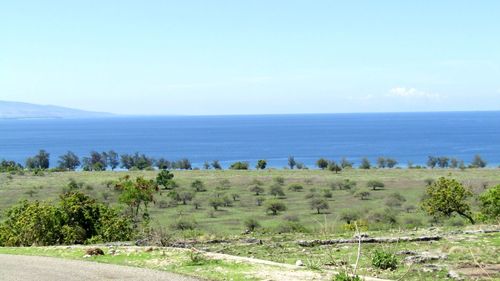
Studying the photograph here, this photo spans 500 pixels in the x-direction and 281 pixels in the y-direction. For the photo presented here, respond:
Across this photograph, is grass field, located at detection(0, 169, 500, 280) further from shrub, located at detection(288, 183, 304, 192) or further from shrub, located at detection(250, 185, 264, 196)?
shrub, located at detection(288, 183, 304, 192)

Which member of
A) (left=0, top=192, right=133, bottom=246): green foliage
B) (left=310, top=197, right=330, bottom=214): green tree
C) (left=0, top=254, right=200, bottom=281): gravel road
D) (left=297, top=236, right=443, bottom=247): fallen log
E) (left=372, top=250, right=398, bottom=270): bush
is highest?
(left=372, top=250, right=398, bottom=270): bush

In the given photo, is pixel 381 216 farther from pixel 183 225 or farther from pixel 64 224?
pixel 64 224

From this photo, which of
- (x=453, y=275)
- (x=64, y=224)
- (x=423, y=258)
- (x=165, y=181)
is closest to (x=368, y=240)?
(x=423, y=258)

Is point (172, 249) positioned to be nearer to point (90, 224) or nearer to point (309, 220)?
point (90, 224)

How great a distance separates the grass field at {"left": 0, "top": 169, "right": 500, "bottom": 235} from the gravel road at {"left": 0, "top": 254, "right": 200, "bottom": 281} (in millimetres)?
24647

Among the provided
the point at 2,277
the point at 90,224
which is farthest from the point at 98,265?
the point at 90,224

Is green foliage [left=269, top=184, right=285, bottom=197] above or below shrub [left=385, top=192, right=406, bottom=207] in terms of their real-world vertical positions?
below

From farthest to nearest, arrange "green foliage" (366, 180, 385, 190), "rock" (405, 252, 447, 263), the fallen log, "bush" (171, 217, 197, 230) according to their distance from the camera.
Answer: "green foliage" (366, 180, 385, 190)
"bush" (171, 217, 197, 230)
the fallen log
"rock" (405, 252, 447, 263)

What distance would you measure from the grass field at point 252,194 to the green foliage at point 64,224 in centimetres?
1127

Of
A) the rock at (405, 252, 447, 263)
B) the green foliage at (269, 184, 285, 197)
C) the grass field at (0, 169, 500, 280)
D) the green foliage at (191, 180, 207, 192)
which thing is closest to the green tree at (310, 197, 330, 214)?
the grass field at (0, 169, 500, 280)

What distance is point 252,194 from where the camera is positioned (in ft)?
246

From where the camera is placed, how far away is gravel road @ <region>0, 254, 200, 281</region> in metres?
15.9

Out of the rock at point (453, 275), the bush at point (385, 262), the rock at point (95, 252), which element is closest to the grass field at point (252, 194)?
A: the rock at point (95, 252)

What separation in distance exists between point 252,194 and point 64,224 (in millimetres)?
45224
